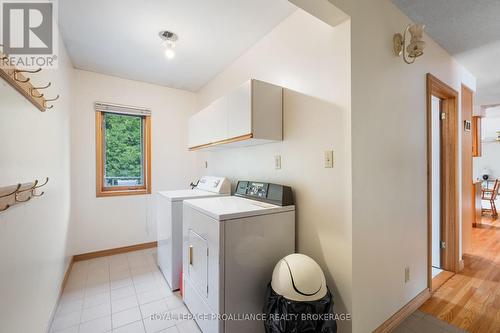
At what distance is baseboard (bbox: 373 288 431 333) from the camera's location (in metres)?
1.65

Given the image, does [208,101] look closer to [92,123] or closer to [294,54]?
[92,123]

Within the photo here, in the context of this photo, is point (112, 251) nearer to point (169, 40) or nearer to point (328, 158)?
point (169, 40)

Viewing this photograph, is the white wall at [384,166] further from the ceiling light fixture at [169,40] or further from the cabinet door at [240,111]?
the ceiling light fixture at [169,40]

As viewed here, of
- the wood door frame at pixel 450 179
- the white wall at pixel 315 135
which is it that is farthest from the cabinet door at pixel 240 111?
the wood door frame at pixel 450 179

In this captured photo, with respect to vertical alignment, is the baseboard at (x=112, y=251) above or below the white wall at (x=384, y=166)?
below

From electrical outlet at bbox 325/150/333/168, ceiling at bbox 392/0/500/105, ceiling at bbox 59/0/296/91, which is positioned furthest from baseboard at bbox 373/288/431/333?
ceiling at bbox 59/0/296/91

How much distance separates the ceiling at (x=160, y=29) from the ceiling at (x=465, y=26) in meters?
1.04

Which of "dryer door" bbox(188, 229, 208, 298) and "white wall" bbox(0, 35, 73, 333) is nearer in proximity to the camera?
"white wall" bbox(0, 35, 73, 333)

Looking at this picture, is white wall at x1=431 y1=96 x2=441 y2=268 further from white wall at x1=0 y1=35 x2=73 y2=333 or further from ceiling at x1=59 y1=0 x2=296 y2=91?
white wall at x1=0 y1=35 x2=73 y2=333

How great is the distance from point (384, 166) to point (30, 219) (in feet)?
7.67

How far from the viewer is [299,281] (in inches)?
51.9

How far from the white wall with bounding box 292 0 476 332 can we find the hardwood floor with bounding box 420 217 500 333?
0.22 m

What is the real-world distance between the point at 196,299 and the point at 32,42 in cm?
217

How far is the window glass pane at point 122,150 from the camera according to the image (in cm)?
327
